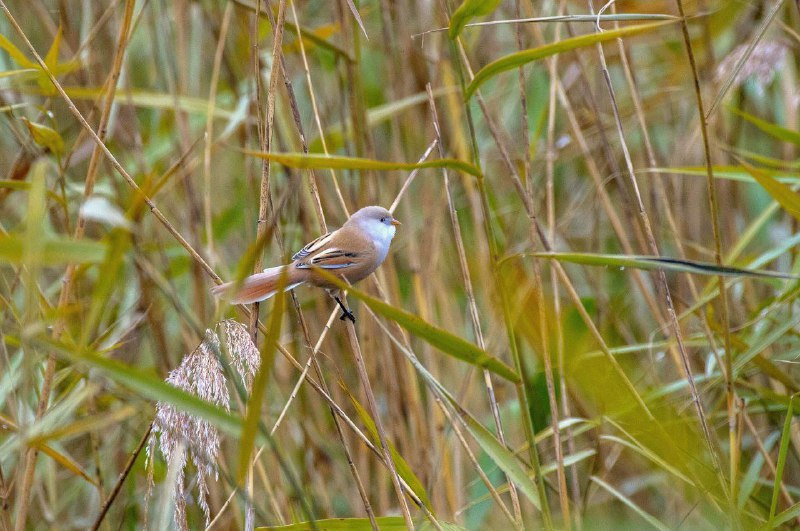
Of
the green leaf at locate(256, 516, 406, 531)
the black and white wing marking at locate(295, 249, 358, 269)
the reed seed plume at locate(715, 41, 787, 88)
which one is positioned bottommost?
the green leaf at locate(256, 516, 406, 531)

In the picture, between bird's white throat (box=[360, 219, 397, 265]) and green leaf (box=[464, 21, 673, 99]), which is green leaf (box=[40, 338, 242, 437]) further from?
bird's white throat (box=[360, 219, 397, 265])

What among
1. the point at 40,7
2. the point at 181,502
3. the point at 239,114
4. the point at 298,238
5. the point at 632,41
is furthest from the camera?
the point at 632,41

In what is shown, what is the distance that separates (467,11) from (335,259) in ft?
2.42

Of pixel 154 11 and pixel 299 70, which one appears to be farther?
pixel 299 70

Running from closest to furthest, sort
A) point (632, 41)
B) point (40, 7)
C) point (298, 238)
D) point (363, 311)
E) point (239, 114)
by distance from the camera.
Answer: point (239, 114) < point (363, 311) < point (40, 7) < point (298, 238) < point (632, 41)

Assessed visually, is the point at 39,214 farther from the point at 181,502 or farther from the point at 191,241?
the point at 191,241

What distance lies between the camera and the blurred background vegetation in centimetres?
148

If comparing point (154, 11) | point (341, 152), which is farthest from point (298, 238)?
point (154, 11)

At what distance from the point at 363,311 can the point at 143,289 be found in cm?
61

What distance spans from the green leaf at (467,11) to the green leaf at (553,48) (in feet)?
0.22

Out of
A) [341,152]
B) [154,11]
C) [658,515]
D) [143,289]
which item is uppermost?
[154,11]

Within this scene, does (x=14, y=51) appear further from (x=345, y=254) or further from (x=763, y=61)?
(x=763, y=61)

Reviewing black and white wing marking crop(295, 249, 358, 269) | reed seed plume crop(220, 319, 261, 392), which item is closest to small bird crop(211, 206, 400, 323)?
black and white wing marking crop(295, 249, 358, 269)

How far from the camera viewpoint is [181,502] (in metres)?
1.30
